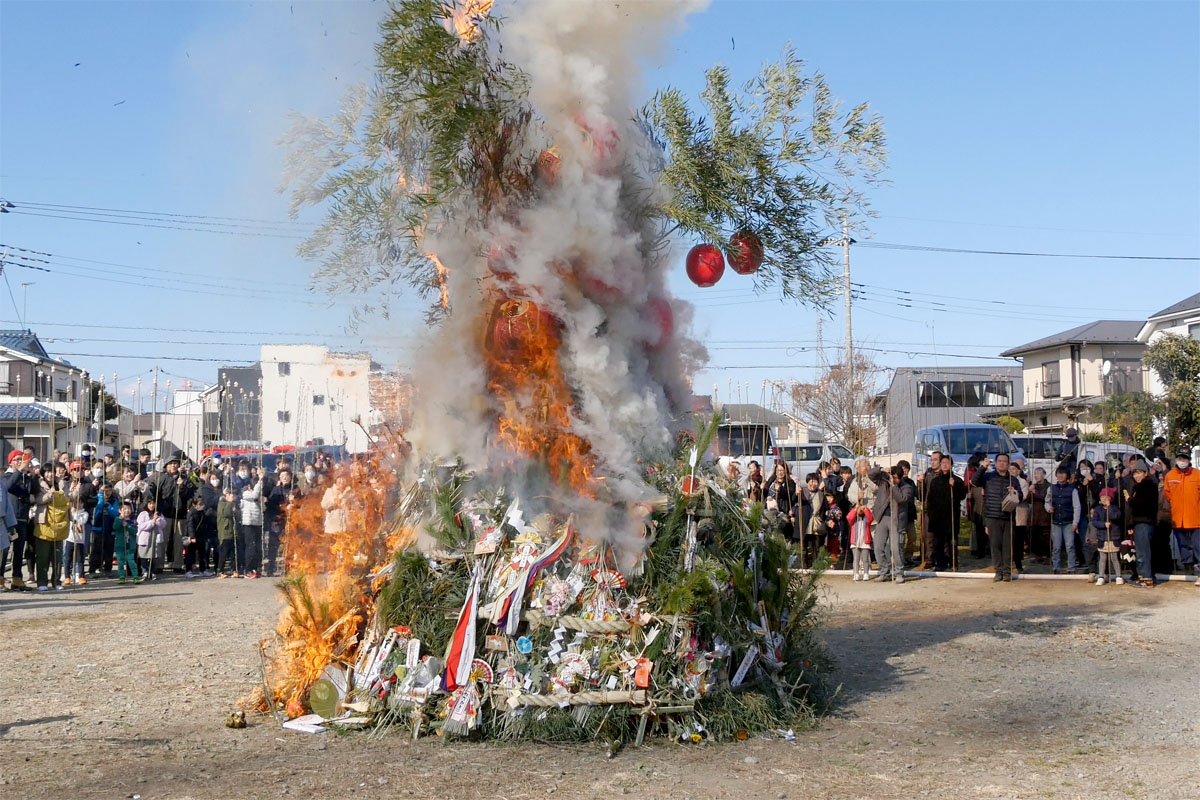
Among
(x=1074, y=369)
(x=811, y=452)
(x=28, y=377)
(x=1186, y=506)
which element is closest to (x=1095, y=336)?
(x=1074, y=369)

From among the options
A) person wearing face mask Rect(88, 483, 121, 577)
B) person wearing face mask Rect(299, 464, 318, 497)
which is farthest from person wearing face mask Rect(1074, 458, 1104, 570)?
person wearing face mask Rect(88, 483, 121, 577)

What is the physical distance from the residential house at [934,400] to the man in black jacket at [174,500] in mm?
31436

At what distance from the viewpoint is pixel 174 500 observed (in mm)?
17219

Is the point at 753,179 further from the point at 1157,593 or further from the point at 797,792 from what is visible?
the point at 1157,593

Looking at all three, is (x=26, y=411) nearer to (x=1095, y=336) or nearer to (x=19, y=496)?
(x=19, y=496)

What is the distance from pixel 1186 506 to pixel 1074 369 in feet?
101

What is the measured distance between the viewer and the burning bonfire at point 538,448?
7074 millimetres

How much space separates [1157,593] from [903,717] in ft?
27.6

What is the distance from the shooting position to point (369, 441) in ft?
29.5

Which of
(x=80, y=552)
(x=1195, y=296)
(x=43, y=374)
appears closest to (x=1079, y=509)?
(x=80, y=552)

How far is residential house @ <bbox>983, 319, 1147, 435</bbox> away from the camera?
39.6m

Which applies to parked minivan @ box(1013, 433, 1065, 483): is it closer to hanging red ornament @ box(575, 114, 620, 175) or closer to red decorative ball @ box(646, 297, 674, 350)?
red decorative ball @ box(646, 297, 674, 350)

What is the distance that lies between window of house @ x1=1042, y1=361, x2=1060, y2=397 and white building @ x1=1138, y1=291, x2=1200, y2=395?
4.72 meters

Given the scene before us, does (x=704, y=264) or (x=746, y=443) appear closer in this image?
(x=704, y=264)
